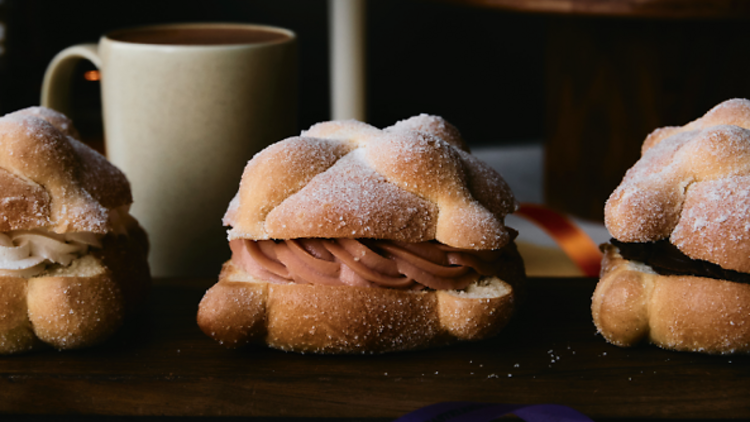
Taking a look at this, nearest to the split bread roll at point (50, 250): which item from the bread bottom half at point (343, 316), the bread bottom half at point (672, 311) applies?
the bread bottom half at point (343, 316)

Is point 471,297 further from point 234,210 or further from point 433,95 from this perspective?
point 433,95

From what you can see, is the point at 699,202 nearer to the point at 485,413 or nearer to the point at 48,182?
the point at 485,413

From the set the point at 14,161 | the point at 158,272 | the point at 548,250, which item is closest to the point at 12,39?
the point at 158,272

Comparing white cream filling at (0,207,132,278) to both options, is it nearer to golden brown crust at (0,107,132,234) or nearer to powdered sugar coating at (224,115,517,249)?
golden brown crust at (0,107,132,234)

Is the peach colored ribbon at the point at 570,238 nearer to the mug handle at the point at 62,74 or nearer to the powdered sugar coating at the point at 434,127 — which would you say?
the powdered sugar coating at the point at 434,127

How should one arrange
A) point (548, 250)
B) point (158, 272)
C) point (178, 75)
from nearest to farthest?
1. point (178, 75)
2. point (158, 272)
3. point (548, 250)

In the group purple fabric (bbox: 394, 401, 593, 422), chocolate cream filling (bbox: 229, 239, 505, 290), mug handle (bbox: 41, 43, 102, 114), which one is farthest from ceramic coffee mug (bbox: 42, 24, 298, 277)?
purple fabric (bbox: 394, 401, 593, 422)
